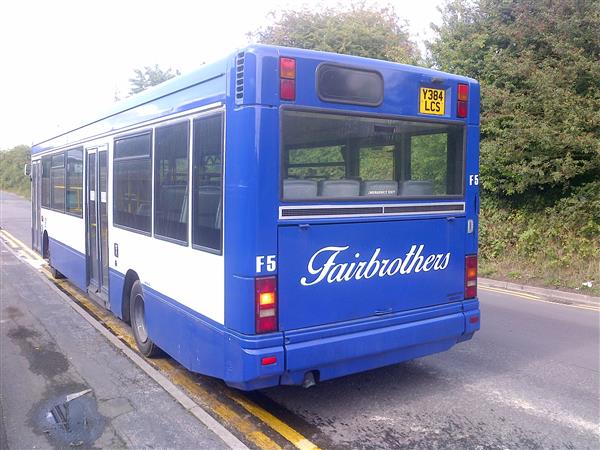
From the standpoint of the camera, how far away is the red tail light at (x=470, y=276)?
5176 mm

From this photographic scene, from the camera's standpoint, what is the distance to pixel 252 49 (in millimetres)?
3926

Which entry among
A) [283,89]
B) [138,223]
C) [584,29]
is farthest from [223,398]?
[584,29]

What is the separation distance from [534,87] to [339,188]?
8762mm

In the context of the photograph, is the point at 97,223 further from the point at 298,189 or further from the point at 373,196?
the point at 373,196

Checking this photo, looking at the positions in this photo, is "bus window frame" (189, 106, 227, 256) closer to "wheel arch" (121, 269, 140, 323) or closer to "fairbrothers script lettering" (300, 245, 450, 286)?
"fairbrothers script lettering" (300, 245, 450, 286)

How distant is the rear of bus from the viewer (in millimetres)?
4016

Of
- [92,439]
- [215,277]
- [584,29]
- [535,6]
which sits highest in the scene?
[535,6]

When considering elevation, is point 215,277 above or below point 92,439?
above

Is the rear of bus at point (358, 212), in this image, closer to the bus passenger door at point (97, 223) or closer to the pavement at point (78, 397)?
the pavement at point (78, 397)

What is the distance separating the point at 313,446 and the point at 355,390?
1207mm

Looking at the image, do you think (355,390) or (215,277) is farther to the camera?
(355,390)

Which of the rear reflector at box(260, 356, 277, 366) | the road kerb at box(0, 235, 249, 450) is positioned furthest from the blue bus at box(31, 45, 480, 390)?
the road kerb at box(0, 235, 249, 450)

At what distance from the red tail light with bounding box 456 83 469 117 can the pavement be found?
3437 mm

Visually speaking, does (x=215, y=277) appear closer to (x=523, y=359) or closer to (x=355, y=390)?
(x=355, y=390)
